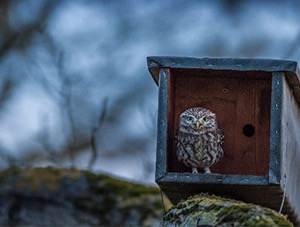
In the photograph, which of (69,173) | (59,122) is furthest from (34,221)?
(59,122)

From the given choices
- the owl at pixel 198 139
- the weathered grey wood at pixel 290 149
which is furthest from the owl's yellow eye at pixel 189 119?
the weathered grey wood at pixel 290 149

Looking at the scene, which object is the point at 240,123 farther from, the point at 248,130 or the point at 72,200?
the point at 72,200

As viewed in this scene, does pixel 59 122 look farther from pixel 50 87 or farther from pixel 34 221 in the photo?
pixel 34 221

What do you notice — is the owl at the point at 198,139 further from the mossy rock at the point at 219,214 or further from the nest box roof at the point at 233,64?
the mossy rock at the point at 219,214

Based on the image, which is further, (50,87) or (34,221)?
(50,87)

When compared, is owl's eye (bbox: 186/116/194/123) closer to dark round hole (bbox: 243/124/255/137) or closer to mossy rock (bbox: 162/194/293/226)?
dark round hole (bbox: 243/124/255/137)

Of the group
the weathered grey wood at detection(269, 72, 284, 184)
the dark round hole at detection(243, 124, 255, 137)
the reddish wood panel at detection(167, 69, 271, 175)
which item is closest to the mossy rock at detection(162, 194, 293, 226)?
the weathered grey wood at detection(269, 72, 284, 184)
